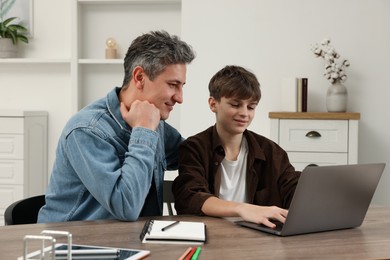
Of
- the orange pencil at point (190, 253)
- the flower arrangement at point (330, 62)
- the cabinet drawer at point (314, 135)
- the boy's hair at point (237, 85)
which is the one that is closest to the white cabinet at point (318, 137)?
the cabinet drawer at point (314, 135)

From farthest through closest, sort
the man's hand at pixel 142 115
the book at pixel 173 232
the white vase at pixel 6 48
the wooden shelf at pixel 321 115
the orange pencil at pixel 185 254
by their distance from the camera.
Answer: the white vase at pixel 6 48 → the wooden shelf at pixel 321 115 → the man's hand at pixel 142 115 → the book at pixel 173 232 → the orange pencil at pixel 185 254

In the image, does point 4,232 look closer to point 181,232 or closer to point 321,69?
point 181,232

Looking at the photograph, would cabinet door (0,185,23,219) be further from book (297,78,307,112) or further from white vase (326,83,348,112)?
white vase (326,83,348,112)

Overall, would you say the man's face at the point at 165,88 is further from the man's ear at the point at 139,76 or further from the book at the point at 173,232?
the book at the point at 173,232

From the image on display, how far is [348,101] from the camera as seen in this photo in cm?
412

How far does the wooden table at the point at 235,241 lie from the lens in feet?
4.26

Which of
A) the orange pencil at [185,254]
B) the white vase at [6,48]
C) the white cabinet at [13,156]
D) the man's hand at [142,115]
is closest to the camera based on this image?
the orange pencil at [185,254]

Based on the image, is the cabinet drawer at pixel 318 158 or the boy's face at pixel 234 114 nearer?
the boy's face at pixel 234 114

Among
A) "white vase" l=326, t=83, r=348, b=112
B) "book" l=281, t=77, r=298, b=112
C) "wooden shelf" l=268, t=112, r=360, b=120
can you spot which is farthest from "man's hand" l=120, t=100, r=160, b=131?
"white vase" l=326, t=83, r=348, b=112

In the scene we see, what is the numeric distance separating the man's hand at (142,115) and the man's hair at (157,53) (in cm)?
9

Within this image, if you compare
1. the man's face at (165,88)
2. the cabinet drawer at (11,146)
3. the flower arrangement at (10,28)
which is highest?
the flower arrangement at (10,28)

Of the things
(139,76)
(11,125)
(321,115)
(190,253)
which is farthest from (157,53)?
(11,125)

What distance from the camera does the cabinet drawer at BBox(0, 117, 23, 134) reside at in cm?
421

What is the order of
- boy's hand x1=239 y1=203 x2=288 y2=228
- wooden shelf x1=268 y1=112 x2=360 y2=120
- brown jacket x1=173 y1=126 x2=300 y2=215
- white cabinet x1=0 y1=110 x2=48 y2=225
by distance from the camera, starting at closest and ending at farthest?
boy's hand x1=239 y1=203 x2=288 y2=228 < brown jacket x1=173 y1=126 x2=300 y2=215 < wooden shelf x1=268 y1=112 x2=360 y2=120 < white cabinet x1=0 y1=110 x2=48 y2=225
